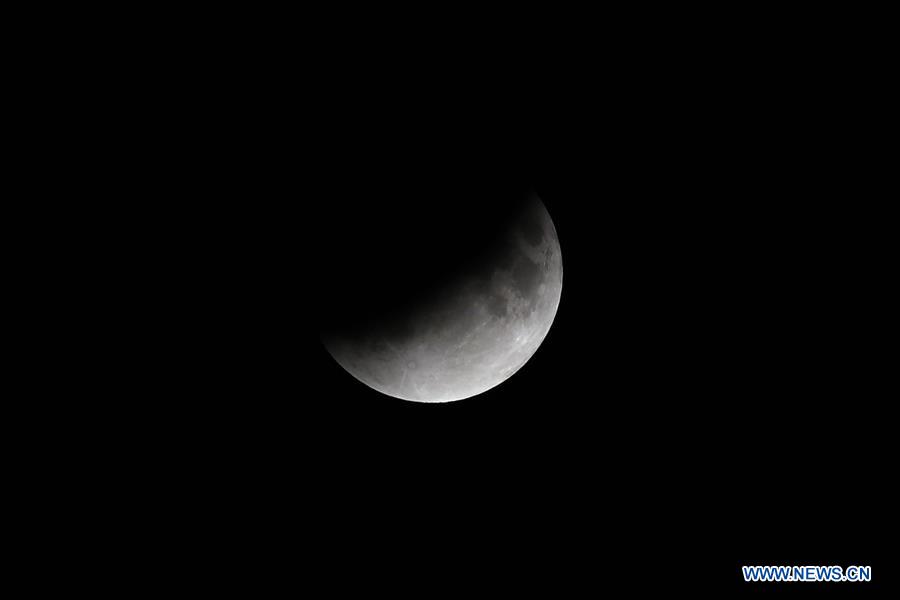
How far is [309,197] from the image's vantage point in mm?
3693

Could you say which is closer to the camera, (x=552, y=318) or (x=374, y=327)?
(x=374, y=327)

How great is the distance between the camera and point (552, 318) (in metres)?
4.43

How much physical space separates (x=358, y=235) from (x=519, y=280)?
1.23 m

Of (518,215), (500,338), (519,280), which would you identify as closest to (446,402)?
(500,338)

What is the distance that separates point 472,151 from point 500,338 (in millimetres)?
1399

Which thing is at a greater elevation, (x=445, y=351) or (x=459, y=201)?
(x=459, y=201)

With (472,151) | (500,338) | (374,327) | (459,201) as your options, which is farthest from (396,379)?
(472,151)

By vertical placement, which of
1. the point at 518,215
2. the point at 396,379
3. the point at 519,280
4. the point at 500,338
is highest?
the point at 518,215

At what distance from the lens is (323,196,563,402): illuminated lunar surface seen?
12.6 feet

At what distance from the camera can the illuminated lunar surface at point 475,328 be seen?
151 inches

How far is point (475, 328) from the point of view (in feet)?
12.8

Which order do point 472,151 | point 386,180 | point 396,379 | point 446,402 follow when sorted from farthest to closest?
point 446,402 → point 396,379 → point 472,151 → point 386,180

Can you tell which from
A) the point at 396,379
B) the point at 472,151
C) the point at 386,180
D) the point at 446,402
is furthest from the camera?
the point at 446,402

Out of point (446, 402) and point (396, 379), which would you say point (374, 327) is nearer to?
point (396, 379)
